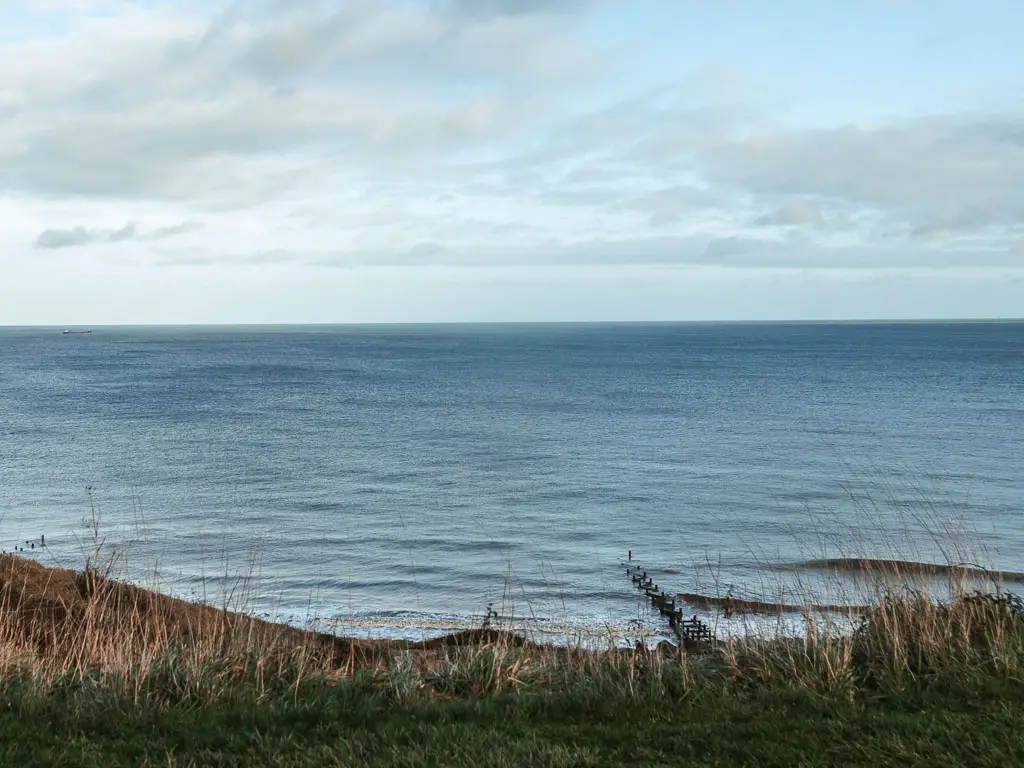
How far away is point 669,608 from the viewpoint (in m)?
19.5

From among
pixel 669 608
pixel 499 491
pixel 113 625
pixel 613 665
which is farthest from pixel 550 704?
pixel 499 491

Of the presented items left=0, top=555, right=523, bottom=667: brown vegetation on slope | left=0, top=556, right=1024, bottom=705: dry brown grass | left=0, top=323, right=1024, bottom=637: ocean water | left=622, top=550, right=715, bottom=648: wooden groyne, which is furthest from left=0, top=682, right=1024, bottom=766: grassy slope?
left=622, top=550, right=715, bottom=648: wooden groyne

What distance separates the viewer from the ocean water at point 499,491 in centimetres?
2200

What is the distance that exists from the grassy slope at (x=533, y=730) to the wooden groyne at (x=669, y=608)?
695 cm

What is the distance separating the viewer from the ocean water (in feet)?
72.2

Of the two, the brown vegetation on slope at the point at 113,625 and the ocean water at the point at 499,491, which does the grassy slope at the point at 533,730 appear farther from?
the ocean water at the point at 499,491

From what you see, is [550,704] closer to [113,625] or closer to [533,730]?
[533,730]

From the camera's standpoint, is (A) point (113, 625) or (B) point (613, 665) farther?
(A) point (113, 625)

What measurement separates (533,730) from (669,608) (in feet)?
44.2

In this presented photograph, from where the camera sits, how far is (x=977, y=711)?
6934mm

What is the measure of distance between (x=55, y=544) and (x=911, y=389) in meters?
76.1

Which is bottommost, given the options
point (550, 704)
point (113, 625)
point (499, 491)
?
point (499, 491)

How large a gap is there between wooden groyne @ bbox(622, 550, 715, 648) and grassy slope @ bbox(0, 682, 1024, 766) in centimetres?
695

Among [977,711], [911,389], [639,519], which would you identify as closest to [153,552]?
[639,519]
